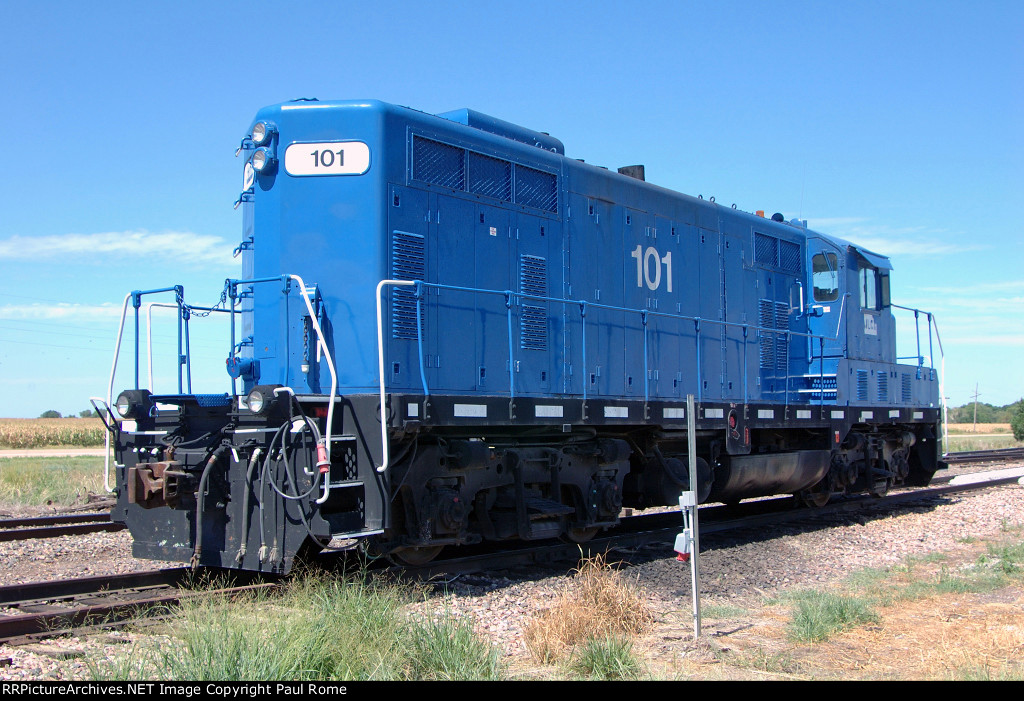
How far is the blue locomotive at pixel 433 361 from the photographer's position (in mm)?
6863

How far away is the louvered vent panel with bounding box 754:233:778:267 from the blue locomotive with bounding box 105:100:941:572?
152 centimetres

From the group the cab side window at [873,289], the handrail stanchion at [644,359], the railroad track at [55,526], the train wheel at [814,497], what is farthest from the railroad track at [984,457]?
the railroad track at [55,526]

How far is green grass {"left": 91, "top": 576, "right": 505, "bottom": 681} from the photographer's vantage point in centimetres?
Result: 421

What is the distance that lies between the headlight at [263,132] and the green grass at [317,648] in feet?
13.9

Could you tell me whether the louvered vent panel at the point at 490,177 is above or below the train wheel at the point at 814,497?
above

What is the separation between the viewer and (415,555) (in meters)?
7.70

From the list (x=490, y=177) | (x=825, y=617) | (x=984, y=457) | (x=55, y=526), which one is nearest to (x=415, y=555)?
(x=825, y=617)

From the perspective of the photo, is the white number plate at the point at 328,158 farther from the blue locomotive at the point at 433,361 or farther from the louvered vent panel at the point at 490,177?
the louvered vent panel at the point at 490,177

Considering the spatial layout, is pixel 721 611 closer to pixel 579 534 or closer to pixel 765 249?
pixel 579 534

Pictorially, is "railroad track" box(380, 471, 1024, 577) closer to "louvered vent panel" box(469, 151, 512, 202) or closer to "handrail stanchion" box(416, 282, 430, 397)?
"handrail stanchion" box(416, 282, 430, 397)

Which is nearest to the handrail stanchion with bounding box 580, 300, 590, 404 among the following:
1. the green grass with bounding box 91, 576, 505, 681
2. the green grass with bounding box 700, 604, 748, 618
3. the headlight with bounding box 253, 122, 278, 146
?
the green grass with bounding box 700, 604, 748, 618

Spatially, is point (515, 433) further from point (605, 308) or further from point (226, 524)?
point (226, 524)

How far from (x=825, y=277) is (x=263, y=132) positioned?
355 inches
